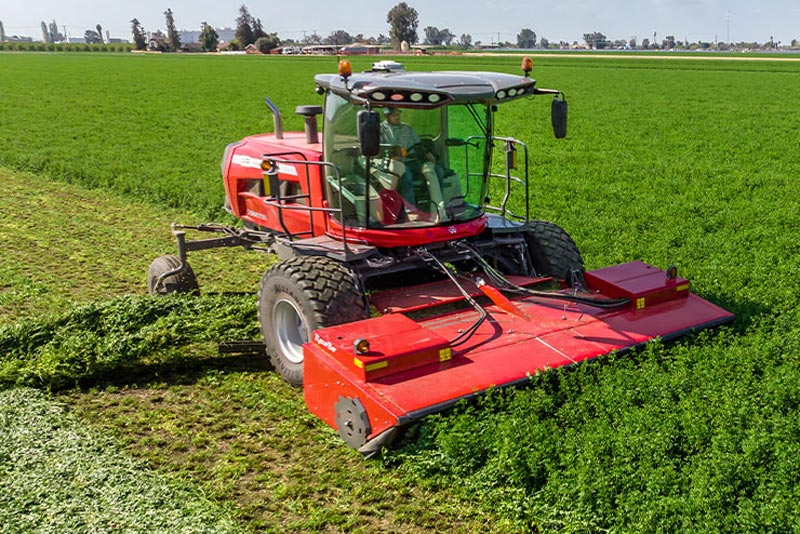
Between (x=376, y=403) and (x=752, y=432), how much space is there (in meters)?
2.30

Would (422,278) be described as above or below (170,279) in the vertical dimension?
above

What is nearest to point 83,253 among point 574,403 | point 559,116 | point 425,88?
point 425,88

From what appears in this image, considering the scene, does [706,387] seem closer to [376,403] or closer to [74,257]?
[376,403]

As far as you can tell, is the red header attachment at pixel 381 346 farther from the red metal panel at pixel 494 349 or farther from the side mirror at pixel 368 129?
the side mirror at pixel 368 129

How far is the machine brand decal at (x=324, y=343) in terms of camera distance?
5812 millimetres

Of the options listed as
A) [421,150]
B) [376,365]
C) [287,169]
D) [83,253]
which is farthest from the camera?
[83,253]

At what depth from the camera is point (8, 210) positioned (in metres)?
13.4

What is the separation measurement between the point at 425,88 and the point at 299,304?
189cm

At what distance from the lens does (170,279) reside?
8.45 m

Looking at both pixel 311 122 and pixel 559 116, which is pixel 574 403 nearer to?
pixel 559 116

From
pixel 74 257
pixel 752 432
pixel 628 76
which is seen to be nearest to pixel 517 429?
pixel 752 432

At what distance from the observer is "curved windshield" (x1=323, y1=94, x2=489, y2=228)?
22.2ft

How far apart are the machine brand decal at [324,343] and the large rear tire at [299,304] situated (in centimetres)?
33

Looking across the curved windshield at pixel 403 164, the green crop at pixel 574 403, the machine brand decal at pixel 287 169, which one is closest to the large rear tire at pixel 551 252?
the curved windshield at pixel 403 164
